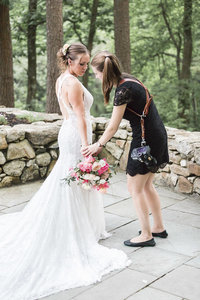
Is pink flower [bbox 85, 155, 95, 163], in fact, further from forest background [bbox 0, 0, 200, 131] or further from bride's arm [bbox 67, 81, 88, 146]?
forest background [bbox 0, 0, 200, 131]

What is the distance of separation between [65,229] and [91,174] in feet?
1.94

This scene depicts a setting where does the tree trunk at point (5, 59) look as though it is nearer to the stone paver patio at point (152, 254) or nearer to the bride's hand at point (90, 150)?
the stone paver patio at point (152, 254)

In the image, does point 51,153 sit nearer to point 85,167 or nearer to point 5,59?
point 85,167

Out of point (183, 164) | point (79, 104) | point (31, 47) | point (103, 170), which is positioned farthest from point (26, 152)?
point (31, 47)

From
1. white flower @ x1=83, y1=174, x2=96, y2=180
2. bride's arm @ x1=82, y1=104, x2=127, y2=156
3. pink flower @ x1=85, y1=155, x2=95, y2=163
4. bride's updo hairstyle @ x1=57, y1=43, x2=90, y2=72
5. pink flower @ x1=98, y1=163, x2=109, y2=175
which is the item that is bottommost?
white flower @ x1=83, y1=174, x2=96, y2=180

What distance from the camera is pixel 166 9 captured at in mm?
15688

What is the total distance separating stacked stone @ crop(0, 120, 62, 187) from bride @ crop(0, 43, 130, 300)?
1.92 meters

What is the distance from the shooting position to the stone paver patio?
3.39 metres

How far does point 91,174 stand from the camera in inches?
160

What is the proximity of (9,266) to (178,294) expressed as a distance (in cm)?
144

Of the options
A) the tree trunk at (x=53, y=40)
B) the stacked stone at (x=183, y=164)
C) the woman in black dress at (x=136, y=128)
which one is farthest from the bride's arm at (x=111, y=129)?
the tree trunk at (x=53, y=40)

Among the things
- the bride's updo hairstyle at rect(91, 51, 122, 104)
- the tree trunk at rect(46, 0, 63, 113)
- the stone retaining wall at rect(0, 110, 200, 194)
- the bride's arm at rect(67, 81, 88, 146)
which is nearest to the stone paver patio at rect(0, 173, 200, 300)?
the stone retaining wall at rect(0, 110, 200, 194)

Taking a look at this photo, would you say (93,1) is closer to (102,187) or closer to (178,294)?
(102,187)

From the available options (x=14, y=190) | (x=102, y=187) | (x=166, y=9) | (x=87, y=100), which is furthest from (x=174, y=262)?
(x=166, y=9)
